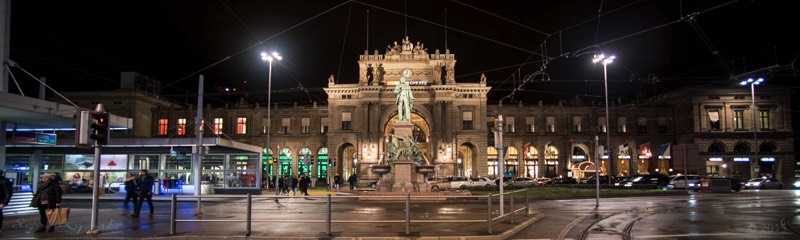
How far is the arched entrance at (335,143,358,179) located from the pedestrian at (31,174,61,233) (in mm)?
59529

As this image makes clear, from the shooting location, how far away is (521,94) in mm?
91688

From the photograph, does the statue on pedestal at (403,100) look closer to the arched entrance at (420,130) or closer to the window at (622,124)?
the arched entrance at (420,130)

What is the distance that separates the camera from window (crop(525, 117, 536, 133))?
79.7 m

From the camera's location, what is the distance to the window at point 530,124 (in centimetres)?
7972

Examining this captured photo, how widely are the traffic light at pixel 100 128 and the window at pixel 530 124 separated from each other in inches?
2748

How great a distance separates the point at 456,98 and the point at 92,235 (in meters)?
62.2

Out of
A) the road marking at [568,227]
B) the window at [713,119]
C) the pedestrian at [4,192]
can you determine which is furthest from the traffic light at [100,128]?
the window at [713,119]

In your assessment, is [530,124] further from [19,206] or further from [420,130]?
[19,206]

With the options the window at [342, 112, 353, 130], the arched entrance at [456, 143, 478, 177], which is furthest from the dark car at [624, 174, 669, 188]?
the window at [342, 112, 353, 130]

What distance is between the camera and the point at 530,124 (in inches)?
3145

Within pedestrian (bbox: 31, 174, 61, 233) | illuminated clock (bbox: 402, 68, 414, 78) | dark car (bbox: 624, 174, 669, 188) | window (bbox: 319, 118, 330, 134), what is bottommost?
dark car (bbox: 624, 174, 669, 188)

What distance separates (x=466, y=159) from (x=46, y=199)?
225 ft

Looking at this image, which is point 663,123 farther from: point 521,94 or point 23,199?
point 23,199

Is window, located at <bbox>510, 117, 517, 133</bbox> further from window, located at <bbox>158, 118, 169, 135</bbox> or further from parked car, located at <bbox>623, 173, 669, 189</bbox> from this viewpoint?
window, located at <bbox>158, 118, 169, 135</bbox>
